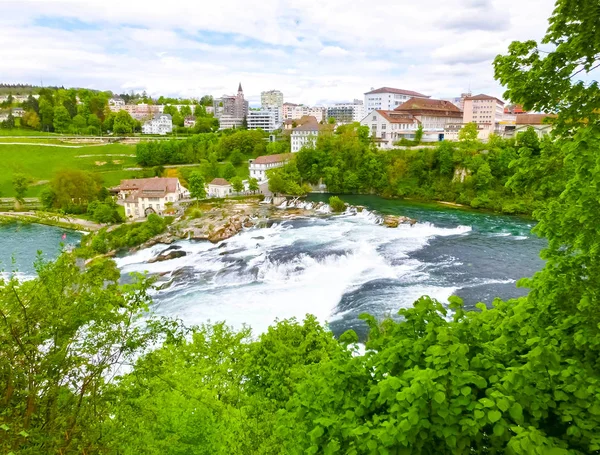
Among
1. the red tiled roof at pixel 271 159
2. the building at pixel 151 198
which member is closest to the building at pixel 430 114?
the red tiled roof at pixel 271 159

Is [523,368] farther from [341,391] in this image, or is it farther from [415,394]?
[341,391]

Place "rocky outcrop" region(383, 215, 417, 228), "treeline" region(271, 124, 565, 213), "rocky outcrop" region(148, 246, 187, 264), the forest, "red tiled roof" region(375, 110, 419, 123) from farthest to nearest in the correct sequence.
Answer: "red tiled roof" region(375, 110, 419, 123) < "treeline" region(271, 124, 565, 213) < "rocky outcrop" region(383, 215, 417, 228) < "rocky outcrop" region(148, 246, 187, 264) < the forest

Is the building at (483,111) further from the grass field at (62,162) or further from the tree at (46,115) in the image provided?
the tree at (46,115)

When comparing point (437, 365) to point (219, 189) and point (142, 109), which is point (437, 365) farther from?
point (142, 109)

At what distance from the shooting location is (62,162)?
79375 mm

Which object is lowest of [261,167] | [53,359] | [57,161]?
[53,359]

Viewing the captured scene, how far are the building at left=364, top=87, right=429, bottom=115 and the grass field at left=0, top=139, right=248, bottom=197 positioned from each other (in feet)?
183

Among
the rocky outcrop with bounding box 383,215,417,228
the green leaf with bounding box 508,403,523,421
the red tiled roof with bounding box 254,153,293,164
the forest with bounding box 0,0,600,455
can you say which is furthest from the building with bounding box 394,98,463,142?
the green leaf with bounding box 508,403,523,421

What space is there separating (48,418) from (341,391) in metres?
4.16

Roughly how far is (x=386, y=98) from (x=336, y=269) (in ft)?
323

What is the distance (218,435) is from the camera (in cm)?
820

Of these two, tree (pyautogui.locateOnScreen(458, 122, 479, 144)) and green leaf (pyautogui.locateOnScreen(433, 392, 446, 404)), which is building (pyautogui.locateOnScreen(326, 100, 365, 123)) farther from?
green leaf (pyautogui.locateOnScreen(433, 392, 446, 404))

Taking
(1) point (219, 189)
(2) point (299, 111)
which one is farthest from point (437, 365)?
(2) point (299, 111)

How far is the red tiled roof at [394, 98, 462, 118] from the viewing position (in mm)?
85750
